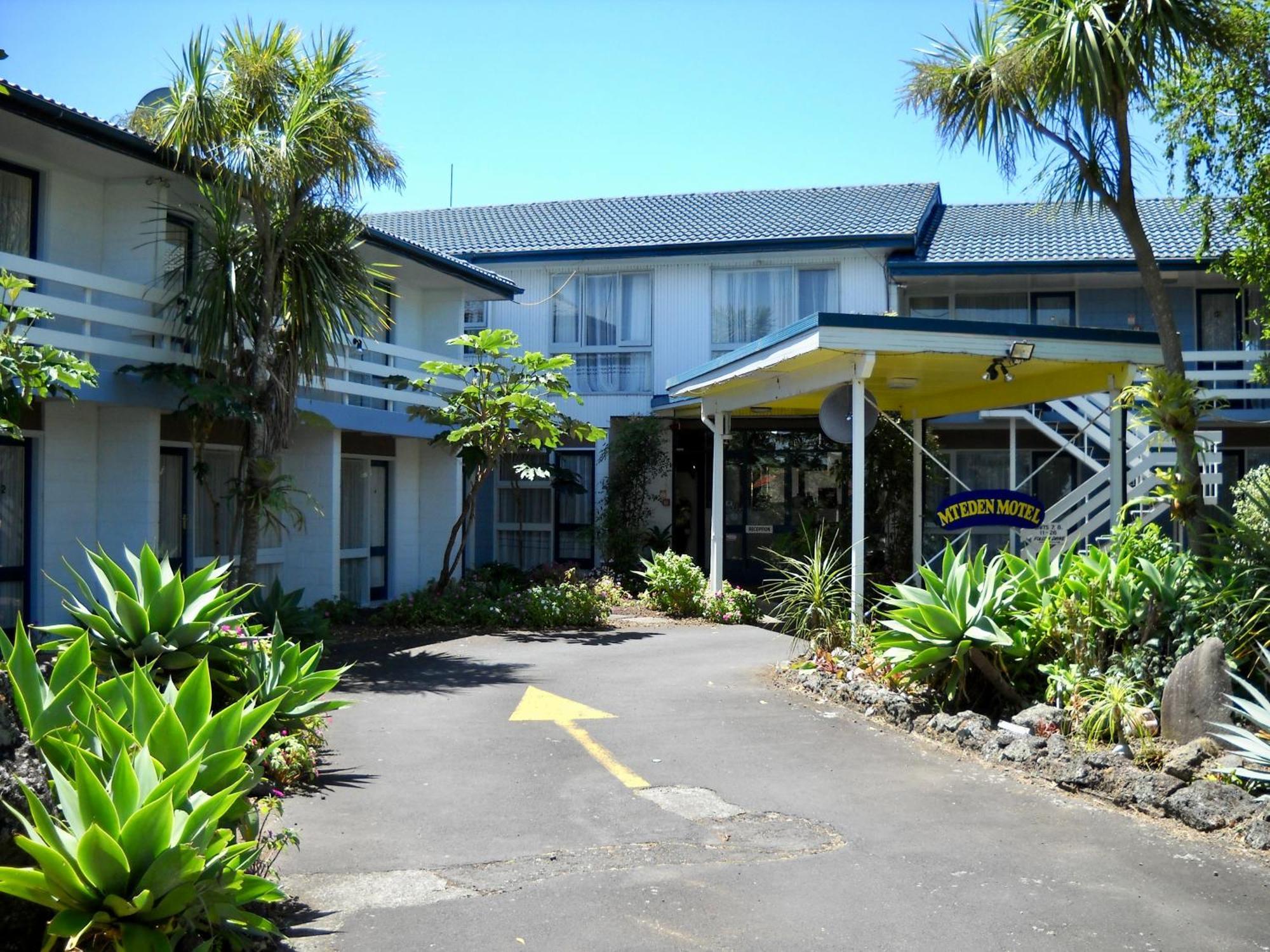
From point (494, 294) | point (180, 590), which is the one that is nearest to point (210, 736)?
point (180, 590)

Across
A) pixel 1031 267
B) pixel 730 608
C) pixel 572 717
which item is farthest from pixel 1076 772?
pixel 1031 267

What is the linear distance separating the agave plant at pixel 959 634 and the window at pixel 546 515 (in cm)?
1332

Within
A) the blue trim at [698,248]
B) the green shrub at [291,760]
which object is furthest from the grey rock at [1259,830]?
the blue trim at [698,248]

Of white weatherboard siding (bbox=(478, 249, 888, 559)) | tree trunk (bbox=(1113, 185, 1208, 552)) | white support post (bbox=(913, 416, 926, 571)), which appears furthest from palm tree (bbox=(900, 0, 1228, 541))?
white weatherboard siding (bbox=(478, 249, 888, 559))

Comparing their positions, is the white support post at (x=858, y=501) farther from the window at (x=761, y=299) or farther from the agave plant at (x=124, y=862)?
the window at (x=761, y=299)

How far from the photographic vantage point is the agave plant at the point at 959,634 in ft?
27.8

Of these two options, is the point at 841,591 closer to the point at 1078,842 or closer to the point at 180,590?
the point at 1078,842

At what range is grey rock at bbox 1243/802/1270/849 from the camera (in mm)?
5785

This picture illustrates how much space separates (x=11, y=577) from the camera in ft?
39.4

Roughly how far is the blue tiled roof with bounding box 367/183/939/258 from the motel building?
4.6 inches

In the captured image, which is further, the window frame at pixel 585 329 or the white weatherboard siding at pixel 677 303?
the window frame at pixel 585 329

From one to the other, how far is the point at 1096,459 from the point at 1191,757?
15.6 metres

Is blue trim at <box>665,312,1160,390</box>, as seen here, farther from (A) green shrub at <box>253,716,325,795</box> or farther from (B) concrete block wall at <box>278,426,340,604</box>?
(B) concrete block wall at <box>278,426,340,604</box>

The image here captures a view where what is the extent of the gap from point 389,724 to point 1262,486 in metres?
7.90
